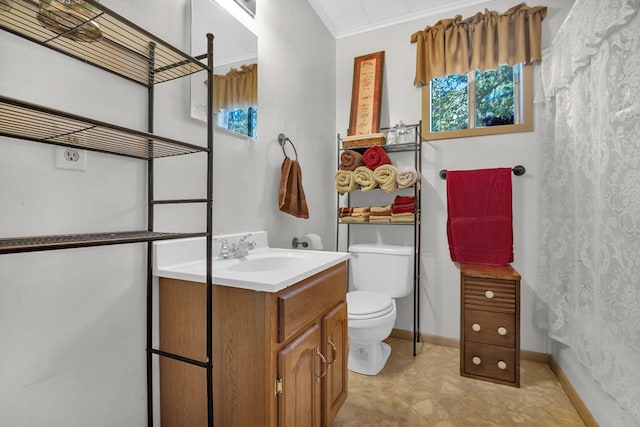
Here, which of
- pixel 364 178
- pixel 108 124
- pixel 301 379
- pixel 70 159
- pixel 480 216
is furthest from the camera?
pixel 364 178

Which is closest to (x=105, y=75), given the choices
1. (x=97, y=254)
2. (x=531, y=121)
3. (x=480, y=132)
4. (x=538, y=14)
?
(x=97, y=254)

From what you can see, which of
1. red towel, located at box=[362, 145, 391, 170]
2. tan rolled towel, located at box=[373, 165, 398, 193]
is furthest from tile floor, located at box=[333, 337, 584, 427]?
red towel, located at box=[362, 145, 391, 170]

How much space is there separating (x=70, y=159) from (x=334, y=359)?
1.20 metres

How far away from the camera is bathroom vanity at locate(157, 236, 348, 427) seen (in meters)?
0.96

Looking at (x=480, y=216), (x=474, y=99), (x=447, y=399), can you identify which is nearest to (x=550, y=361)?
(x=447, y=399)

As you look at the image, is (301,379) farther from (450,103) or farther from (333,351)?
(450,103)

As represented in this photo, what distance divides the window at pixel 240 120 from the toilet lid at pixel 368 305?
1.15 m

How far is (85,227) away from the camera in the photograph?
0.93 metres

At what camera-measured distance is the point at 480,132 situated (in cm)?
223

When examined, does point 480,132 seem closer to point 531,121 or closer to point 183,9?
point 531,121

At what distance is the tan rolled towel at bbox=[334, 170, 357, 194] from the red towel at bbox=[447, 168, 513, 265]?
696 millimetres

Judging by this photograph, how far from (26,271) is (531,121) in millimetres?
2698

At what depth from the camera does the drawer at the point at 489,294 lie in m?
1.83

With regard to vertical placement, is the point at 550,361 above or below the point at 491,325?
below
